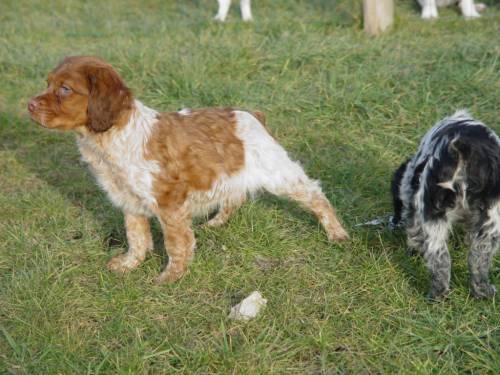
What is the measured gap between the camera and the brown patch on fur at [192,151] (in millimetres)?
4117

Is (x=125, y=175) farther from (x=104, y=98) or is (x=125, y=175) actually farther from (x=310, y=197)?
(x=310, y=197)

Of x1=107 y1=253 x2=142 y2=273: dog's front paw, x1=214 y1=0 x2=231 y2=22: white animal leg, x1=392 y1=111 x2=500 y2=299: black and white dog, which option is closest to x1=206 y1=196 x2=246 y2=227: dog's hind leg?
x1=107 y1=253 x2=142 y2=273: dog's front paw

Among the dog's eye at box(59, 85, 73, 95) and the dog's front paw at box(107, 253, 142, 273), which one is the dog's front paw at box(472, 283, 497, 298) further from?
the dog's eye at box(59, 85, 73, 95)

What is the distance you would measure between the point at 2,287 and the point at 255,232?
1718 millimetres

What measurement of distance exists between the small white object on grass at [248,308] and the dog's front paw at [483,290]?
119 centimetres

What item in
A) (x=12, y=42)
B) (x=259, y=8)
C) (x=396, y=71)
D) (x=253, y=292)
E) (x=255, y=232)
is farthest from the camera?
(x=259, y=8)

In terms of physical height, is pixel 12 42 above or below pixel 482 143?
below

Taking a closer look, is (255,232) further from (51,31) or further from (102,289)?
(51,31)

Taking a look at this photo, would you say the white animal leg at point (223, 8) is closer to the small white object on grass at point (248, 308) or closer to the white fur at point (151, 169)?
the white fur at point (151, 169)

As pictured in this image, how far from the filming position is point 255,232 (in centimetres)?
473

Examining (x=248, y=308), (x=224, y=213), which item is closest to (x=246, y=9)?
(x=224, y=213)

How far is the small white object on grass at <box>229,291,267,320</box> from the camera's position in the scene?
12.1ft

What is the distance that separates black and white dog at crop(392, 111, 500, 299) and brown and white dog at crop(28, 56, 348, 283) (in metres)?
1.00

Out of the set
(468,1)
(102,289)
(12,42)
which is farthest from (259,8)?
(102,289)
